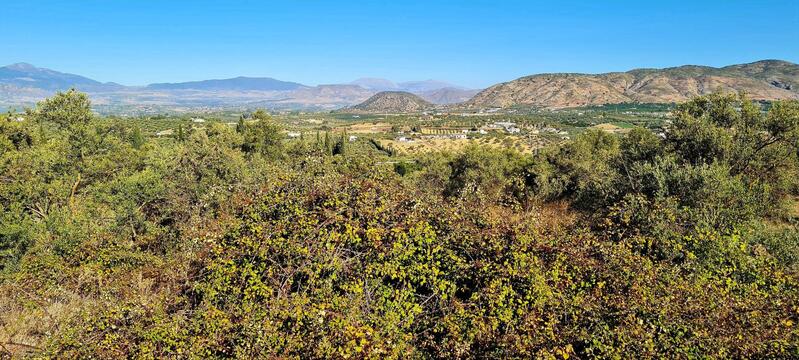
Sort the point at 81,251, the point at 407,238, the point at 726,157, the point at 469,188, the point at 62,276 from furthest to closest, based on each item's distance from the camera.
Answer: the point at 726,157, the point at 469,188, the point at 81,251, the point at 62,276, the point at 407,238

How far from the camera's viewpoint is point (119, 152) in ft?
87.5

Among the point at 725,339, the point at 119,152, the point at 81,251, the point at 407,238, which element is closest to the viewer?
the point at 725,339

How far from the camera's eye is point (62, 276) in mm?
7988

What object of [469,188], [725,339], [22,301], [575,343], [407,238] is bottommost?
[22,301]

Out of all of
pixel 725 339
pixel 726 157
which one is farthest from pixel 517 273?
pixel 726 157

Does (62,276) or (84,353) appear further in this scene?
(62,276)

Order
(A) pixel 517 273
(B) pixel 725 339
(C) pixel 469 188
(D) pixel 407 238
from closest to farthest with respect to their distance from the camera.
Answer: (B) pixel 725 339 → (A) pixel 517 273 → (D) pixel 407 238 → (C) pixel 469 188

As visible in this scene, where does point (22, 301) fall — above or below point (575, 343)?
below

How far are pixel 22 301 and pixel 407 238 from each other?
24.3 feet

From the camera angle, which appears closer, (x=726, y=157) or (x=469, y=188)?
(x=469, y=188)

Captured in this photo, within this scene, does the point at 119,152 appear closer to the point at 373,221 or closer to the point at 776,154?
the point at 373,221

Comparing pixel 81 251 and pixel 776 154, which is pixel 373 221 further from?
pixel 776 154

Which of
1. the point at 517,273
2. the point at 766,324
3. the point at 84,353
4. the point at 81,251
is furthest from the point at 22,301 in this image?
the point at 766,324

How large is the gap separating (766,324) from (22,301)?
1236cm
